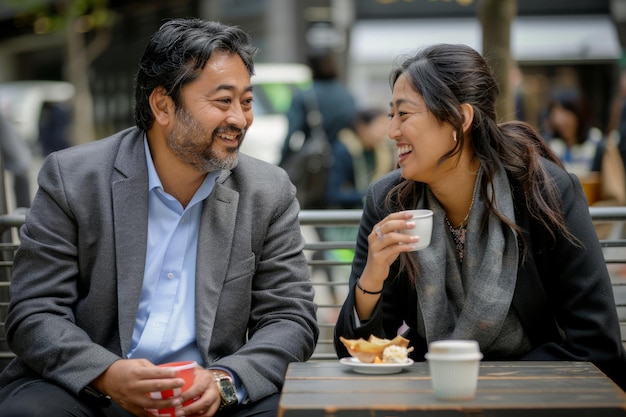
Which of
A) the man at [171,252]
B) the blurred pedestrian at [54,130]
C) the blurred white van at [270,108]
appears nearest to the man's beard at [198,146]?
the man at [171,252]

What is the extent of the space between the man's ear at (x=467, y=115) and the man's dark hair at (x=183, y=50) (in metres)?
0.78

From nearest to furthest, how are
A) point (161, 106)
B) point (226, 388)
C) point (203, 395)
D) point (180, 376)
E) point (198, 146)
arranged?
point (180, 376) < point (203, 395) < point (226, 388) < point (198, 146) < point (161, 106)

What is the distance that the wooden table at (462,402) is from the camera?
2.64m

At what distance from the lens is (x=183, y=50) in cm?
365

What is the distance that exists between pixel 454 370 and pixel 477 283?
91cm

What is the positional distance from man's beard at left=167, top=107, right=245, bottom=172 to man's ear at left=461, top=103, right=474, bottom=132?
2.55 feet

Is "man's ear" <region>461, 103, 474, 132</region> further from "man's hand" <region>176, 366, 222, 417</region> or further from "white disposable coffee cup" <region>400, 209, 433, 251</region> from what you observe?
"man's hand" <region>176, 366, 222, 417</region>

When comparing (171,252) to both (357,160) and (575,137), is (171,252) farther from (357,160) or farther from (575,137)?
(575,137)

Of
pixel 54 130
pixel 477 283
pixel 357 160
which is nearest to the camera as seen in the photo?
pixel 477 283

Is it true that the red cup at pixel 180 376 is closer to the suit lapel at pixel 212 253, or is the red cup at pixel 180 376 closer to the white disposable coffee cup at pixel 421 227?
the suit lapel at pixel 212 253

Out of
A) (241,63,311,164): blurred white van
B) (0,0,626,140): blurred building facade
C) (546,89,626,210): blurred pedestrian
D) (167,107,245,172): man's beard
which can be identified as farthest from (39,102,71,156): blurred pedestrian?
(167,107,245,172): man's beard

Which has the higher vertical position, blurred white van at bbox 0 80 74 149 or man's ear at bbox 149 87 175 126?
man's ear at bbox 149 87 175 126

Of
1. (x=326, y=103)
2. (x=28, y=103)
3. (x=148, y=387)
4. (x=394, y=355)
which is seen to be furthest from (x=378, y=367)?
(x=28, y=103)

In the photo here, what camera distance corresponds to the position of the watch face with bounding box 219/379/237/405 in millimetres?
3421
